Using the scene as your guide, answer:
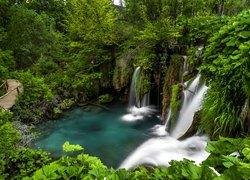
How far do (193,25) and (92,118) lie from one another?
6923mm

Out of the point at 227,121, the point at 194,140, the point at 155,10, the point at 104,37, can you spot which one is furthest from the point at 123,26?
the point at 227,121

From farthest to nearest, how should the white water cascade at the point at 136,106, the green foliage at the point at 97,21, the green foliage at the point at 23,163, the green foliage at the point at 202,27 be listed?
1. the green foliage at the point at 97,21
2. the white water cascade at the point at 136,106
3. the green foliage at the point at 202,27
4. the green foliage at the point at 23,163

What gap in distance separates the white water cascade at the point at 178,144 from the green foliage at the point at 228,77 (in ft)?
3.62

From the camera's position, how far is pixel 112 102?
13.5 meters

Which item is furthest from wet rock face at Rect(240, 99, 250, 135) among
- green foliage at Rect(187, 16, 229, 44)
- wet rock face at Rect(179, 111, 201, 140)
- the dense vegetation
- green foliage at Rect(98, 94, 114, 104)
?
green foliage at Rect(98, 94, 114, 104)

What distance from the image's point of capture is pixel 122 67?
13094 mm

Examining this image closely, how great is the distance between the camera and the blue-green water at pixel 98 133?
853cm

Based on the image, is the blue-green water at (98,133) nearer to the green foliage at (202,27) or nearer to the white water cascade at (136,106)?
the white water cascade at (136,106)

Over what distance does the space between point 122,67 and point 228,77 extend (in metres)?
8.50

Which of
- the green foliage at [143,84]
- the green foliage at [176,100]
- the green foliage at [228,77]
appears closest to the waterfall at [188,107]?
the green foliage at [176,100]

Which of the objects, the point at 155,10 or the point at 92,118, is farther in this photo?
the point at 92,118

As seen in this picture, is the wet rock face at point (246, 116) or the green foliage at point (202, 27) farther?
the green foliage at point (202, 27)

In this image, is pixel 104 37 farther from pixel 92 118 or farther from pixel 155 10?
pixel 92 118

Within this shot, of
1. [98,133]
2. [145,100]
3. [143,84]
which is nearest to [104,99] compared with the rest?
[145,100]
